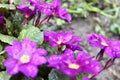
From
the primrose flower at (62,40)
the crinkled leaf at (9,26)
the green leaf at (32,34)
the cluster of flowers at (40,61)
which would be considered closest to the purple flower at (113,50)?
the cluster of flowers at (40,61)

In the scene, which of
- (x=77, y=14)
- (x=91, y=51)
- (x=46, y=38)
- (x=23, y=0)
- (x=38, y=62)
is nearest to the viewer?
(x=38, y=62)

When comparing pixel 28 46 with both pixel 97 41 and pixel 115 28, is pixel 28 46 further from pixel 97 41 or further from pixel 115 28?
pixel 115 28

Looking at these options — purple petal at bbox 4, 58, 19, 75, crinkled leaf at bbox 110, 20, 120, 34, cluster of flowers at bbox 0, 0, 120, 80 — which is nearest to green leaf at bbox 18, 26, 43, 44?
cluster of flowers at bbox 0, 0, 120, 80

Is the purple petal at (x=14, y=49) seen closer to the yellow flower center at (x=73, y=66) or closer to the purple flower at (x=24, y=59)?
the purple flower at (x=24, y=59)

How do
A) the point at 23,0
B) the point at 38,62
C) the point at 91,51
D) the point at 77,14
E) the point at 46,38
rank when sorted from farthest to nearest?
the point at 77,14, the point at 91,51, the point at 23,0, the point at 46,38, the point at 38,62

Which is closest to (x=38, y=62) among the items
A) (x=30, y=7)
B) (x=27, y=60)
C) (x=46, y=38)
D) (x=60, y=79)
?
(x=27, y=60)

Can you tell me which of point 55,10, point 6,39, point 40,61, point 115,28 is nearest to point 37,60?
point 40,61

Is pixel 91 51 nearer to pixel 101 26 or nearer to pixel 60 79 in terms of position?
pixel 101 26

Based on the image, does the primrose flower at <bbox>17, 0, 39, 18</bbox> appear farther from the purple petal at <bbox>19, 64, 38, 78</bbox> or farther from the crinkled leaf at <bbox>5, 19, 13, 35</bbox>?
the purple petal at <bbox>19, 64, 38, 78</bbox>
